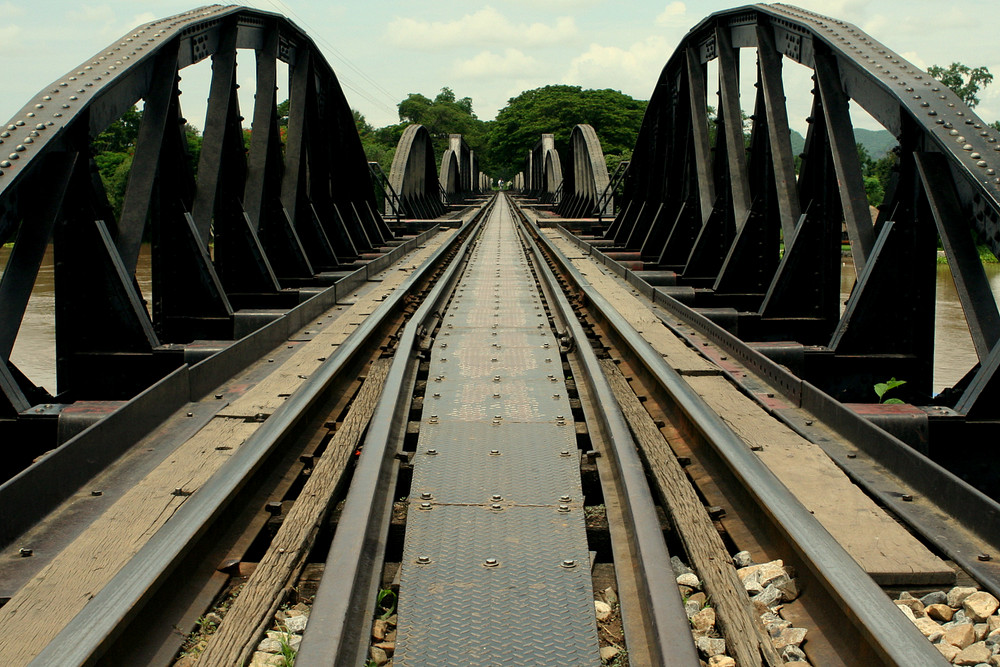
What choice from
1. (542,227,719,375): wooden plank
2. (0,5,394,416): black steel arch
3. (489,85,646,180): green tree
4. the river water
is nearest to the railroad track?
(542,227,719,375): wooden plank

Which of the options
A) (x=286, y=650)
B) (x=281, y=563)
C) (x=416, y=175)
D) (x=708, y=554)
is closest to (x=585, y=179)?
(x=416, y=175)

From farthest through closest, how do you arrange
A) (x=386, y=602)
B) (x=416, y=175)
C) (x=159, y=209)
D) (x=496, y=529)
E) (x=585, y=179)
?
1. (x=416, y=175)
2. (x=585, y=179)
3. (x=159, y=209)
4. (x=496, y=529)
5. (x=386, y=602)

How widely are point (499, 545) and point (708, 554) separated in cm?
77

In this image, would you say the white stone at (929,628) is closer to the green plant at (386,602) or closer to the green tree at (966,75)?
the green plant at (386,602)

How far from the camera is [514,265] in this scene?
49.6 feet

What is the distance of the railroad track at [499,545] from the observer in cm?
253

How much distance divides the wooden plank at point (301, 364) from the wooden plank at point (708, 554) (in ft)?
6.90

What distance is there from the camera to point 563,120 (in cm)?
9025

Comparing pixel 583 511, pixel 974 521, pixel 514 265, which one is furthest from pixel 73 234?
pixel 514 265

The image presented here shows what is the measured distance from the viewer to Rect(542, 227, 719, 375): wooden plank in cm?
623

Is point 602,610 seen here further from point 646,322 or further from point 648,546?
point 646,322

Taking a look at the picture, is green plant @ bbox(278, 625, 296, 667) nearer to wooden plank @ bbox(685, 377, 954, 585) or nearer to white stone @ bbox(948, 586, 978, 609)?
wooden plank @ bbox(685, 377, 954, 585)

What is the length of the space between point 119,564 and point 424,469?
4.86 feet

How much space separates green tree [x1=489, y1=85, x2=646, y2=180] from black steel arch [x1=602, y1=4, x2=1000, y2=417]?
231ft
